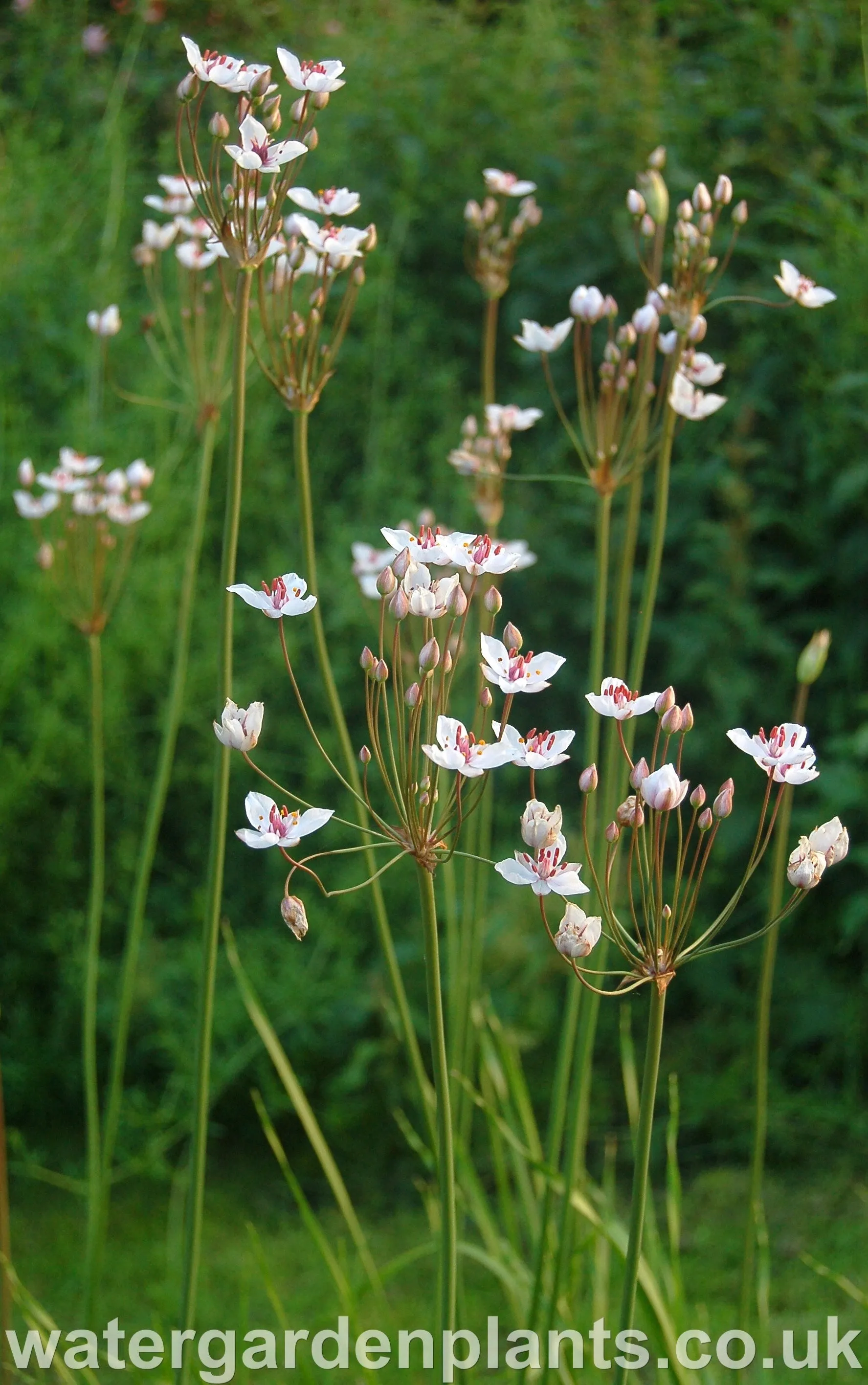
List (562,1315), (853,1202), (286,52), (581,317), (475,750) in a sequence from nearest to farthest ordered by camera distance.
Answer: (475,750) → (286,52) → (581,317) → (562,1315) → (853,1202)

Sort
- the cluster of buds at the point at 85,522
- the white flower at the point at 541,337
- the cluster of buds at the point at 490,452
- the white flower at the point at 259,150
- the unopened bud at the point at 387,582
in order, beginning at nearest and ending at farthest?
the unopened bud at the point at 387,582 < the white flower at the point at 259,150 < the white flower at the point at 541,337 < the cluster of buds at the point at 490,452 < the cluster of buds at the point at 85,522

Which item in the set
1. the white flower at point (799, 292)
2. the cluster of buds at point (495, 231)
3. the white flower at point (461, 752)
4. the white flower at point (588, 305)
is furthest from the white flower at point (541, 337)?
the white flower at point (461, 752)

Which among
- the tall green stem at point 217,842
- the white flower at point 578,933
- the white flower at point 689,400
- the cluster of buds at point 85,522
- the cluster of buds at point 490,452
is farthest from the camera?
the cluster of buds at point 85,522

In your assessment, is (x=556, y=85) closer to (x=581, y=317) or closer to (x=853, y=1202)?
(x=581, y=317)

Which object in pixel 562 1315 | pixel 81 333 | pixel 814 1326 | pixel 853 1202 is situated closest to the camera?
pixel 562 1315

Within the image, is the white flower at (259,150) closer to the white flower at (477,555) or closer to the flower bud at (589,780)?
the white flower at (477,555)

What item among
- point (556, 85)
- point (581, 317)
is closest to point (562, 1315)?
point (581, 317)

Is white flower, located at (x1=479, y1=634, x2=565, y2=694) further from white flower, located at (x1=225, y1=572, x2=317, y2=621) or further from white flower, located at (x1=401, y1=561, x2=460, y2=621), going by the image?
white flower, located at (x1=225, y1=572, x2=317, y2=621)

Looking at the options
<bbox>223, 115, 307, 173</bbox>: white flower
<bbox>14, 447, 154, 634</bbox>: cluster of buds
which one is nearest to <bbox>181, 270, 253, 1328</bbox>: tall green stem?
<bbox>223, 115, 307, 173</bbox>: white flower
